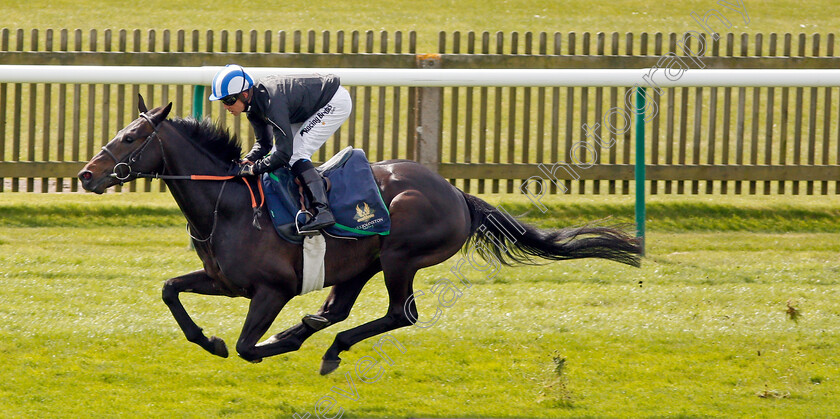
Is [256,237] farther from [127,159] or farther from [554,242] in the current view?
[554,242]

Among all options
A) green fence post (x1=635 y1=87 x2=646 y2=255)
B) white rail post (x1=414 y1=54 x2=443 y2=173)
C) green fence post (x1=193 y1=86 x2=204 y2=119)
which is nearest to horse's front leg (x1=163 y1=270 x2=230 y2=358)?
green fence post (x1=193 y1=86 x2=204 y2=119)

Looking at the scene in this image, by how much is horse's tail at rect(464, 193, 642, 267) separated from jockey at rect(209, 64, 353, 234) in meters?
1.00

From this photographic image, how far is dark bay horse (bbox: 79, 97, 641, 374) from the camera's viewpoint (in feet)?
16.6

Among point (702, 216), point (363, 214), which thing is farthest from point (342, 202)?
point (702, 216)

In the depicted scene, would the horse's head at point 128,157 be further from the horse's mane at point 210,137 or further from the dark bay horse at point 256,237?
the horse's mane at point 210,137

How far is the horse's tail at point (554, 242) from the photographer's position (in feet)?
19.7

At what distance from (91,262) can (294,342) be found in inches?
113

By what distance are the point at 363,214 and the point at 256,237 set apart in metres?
0.53

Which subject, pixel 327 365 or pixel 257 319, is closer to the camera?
pixel 257 319

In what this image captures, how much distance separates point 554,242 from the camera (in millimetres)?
6082

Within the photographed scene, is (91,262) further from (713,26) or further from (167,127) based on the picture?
(713,26)

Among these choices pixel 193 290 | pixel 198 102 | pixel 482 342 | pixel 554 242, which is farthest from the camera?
pixel 198 102

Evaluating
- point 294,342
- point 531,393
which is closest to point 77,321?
point 294,342

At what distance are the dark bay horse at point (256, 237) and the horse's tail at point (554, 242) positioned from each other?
0.16 metres
